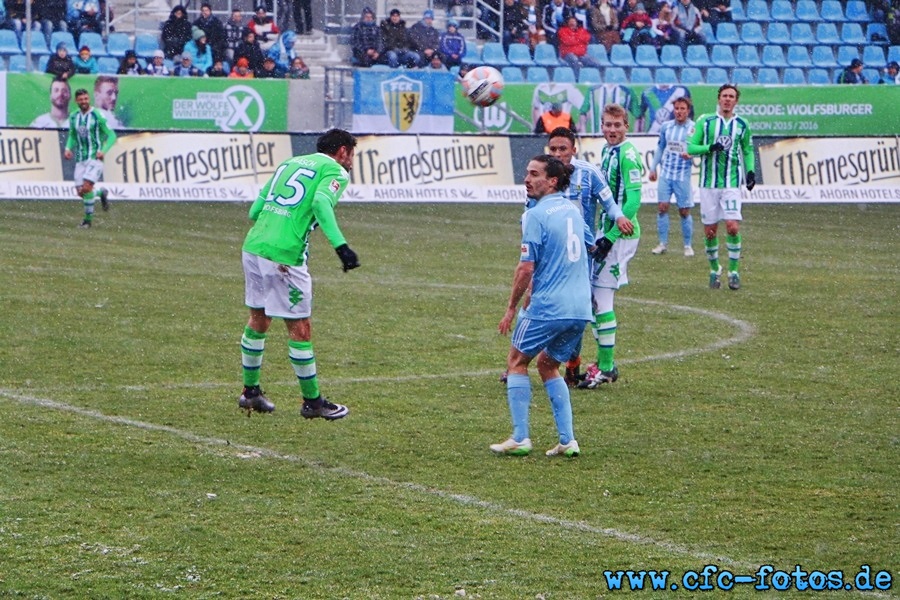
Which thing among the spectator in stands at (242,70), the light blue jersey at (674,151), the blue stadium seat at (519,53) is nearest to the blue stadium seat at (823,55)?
the blue stadium seat at (519,53)

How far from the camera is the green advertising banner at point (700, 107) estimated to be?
2997 cm

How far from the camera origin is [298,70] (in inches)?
1166

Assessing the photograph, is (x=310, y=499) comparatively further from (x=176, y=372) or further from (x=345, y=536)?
(x=176, y=372)

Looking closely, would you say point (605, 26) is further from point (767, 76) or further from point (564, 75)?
point (767, 76)

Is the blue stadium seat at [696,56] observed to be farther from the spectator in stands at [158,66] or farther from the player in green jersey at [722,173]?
the player in green jersey at [722,173]

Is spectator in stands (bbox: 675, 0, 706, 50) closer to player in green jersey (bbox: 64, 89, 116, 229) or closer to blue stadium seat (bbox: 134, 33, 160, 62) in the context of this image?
blue stadium seat (bbox: 134, 33, 160, 62)

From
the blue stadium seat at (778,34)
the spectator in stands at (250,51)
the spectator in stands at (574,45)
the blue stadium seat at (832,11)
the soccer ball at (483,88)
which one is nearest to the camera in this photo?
the soccer ball at (483,88)

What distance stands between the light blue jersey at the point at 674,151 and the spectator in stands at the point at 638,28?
14957 millimetres

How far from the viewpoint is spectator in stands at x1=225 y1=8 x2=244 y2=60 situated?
96.3ft

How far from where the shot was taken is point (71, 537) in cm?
629

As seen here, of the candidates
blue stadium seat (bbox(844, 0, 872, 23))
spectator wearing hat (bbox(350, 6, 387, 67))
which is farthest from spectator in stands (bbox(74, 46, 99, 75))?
blue stadium seat (bbox(844, 0, 872, 23))

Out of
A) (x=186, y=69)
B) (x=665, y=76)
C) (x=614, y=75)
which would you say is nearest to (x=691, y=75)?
(x=665, y=76)

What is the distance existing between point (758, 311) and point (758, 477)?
6.67 meters

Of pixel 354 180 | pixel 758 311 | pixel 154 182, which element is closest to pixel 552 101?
pixel 354 180
